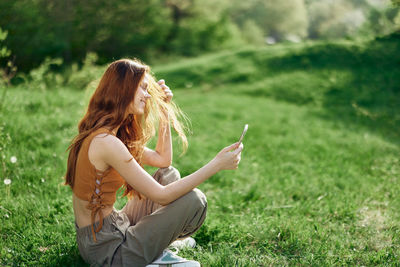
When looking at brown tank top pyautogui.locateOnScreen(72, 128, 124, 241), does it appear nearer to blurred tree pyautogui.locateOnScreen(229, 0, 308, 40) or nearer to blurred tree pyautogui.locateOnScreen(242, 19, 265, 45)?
blurred tree pyautogui.locateOnScreen(242, 19, 265, 45)

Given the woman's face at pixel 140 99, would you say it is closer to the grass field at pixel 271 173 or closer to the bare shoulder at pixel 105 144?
the bare shoulder at pixel 105 144

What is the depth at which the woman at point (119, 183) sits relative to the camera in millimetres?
2084

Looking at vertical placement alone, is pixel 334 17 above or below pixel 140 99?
below

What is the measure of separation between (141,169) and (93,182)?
313 millimetres

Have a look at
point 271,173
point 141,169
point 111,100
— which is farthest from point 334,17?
point 141,169

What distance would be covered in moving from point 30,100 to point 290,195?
13.8ft

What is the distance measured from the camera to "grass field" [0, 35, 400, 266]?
264 centimetres

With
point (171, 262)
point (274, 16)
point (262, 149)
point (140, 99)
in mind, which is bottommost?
point (274, 16)

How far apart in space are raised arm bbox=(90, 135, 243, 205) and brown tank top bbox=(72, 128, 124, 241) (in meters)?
0.07

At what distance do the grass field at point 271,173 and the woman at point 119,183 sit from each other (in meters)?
0.38

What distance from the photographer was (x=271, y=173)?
4.48 meters

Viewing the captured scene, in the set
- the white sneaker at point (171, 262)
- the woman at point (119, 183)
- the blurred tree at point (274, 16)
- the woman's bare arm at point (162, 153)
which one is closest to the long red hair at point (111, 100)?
the woman at point (119, 183)

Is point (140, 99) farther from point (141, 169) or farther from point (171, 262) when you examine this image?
point (171, 262)

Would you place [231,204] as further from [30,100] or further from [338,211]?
[30,100]
